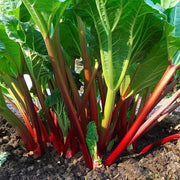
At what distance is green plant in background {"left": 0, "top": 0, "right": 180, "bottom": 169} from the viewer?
0.94m

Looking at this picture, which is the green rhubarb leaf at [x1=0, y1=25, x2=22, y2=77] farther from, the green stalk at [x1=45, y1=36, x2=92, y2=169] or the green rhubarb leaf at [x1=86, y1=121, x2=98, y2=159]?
the green rhubarb leaf at [x1=86, y1=121, x2=98, y2=159]

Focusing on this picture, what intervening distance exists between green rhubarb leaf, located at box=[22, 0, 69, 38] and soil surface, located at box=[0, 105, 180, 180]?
2.31ft

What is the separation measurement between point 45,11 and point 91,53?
15.6 inches

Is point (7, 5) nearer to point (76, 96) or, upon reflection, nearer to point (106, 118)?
point (76, 96)

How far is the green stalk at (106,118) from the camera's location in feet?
3.64

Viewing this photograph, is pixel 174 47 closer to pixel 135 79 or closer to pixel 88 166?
pixel 135 79

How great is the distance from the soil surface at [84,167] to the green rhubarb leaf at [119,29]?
44cm

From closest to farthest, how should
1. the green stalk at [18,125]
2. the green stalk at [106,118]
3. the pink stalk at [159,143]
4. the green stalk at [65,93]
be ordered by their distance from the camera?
1. the green stalk at [65,93]
2. the green stalk at [106,118]
3. the green stalk at [18,125]
4. the pink stalk at [159,143]

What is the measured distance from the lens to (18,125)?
4.26ft

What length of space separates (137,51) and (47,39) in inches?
17.4

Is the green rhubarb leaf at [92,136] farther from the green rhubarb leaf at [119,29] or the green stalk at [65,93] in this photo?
the green rhubarb leaf at [119,29]

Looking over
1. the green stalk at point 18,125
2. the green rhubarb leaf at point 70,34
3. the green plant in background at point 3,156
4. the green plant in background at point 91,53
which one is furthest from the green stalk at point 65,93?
the green plant in background at point 3,156

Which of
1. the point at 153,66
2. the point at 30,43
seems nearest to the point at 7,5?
the point at 30,43

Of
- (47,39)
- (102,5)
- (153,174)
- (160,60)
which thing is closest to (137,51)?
(160,60)
